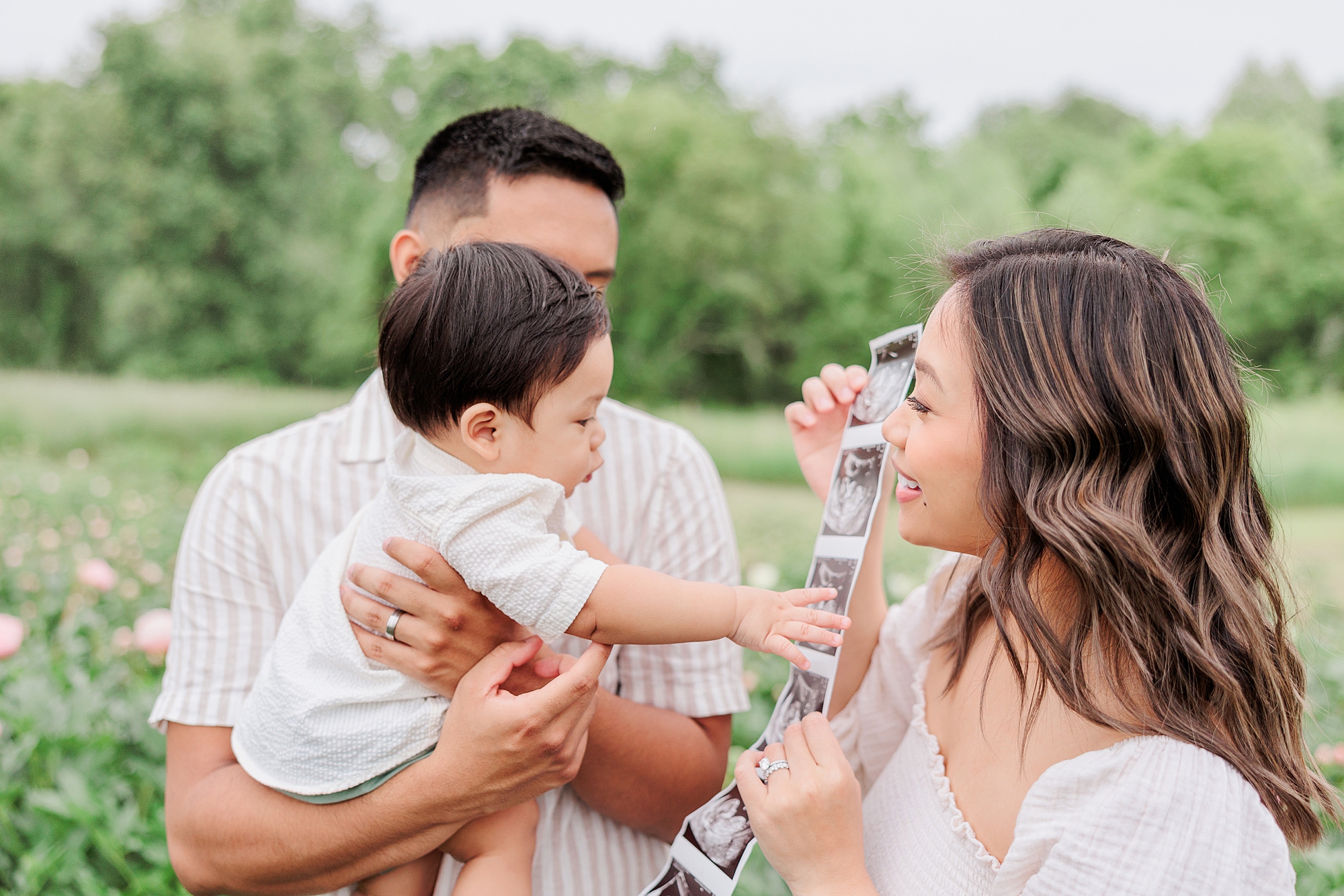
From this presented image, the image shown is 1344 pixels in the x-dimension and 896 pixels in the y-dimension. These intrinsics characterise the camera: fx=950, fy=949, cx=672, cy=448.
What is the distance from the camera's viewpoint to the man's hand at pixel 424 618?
1348 mm

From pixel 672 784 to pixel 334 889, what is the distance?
1.81ft

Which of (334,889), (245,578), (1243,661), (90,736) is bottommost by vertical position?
(90,736)

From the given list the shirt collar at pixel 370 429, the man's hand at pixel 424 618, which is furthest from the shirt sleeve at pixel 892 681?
the shirt collar at pixel 370 429

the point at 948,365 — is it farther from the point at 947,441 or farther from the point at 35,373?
the point at 35,373

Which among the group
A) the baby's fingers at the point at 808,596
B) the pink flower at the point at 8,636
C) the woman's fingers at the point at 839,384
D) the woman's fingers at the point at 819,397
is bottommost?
the pink flower at the point at 8,636

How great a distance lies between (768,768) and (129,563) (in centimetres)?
351

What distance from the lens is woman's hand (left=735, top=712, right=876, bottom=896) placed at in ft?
4.04

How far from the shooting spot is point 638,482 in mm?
1776

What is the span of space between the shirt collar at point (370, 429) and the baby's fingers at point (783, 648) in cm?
79

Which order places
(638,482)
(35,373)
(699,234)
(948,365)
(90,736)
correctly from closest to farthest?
(948,365) < (638,482) < (90,736) < (35,373) < (699,234)

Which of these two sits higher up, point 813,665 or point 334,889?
point 813,665

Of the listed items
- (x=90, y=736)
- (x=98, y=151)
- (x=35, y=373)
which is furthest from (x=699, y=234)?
(x=90, y=736)

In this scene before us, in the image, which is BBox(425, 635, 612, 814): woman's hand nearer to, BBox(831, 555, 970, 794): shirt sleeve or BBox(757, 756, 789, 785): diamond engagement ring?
BBox(757, 756, 789, 785): diamond engagement ring

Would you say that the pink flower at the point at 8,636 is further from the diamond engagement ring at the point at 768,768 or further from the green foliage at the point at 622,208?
the green foliage at the point at 622,208
